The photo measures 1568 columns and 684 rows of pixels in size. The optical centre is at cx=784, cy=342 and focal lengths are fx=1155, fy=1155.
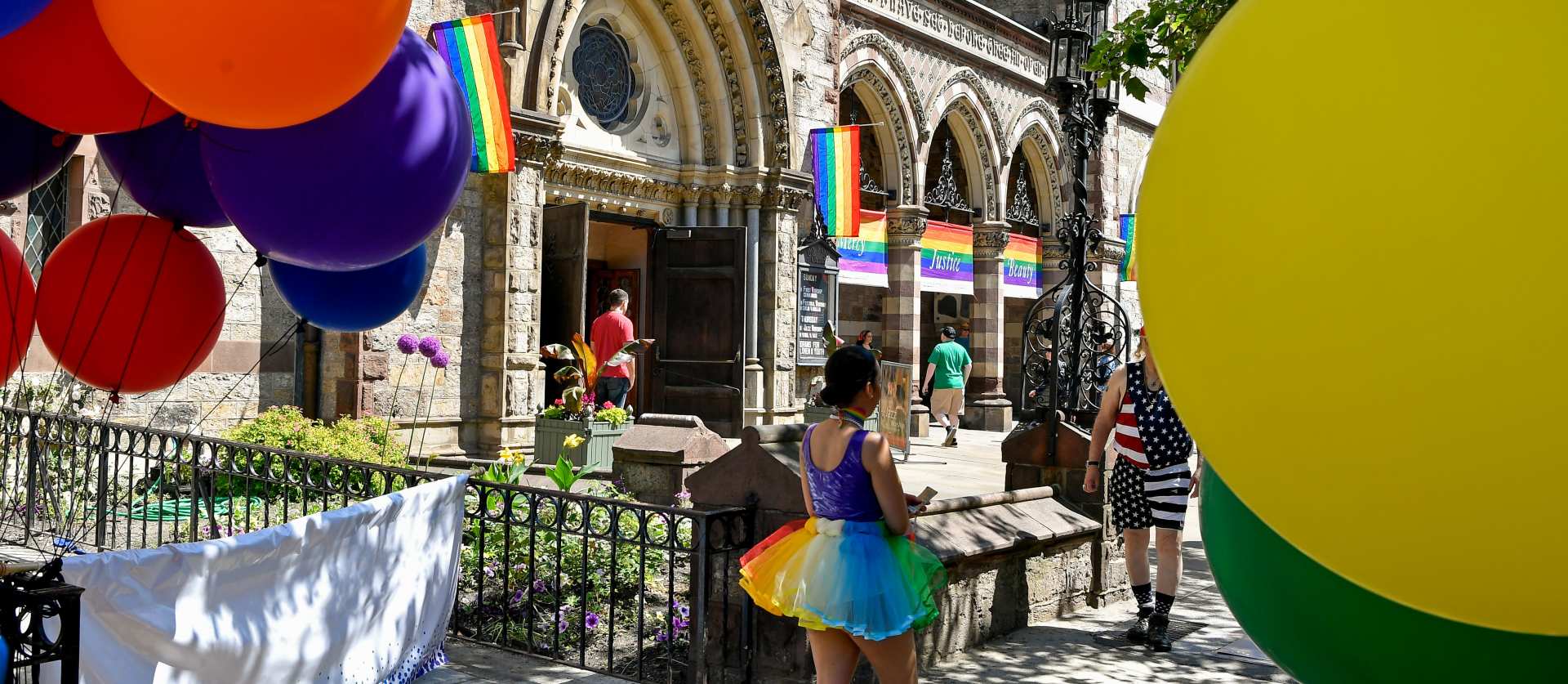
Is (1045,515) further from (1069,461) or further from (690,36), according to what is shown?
(690,36)

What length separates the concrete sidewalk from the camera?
5.35 metres

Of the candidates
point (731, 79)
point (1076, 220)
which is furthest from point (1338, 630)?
point (731, 79)

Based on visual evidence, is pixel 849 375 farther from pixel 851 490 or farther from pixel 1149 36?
pixel 1149 36

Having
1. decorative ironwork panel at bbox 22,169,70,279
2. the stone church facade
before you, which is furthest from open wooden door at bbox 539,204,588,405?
decorative ironwork panel at bbox 22,169,70,279

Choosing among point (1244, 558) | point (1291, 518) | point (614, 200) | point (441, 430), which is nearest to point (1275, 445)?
point (1291, 518)

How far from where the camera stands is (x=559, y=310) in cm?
1299

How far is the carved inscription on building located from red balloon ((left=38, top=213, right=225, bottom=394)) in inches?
558

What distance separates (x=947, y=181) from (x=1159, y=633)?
49.7 feet

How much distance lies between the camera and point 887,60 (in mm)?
17688

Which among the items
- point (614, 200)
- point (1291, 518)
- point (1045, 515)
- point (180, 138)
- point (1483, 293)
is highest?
point (614, 200)

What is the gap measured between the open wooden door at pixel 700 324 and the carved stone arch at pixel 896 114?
14.5 feet

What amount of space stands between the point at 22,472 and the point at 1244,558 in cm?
881

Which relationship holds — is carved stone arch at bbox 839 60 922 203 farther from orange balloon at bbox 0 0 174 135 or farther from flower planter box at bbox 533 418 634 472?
orange balloon at bbox 0 0 174 135

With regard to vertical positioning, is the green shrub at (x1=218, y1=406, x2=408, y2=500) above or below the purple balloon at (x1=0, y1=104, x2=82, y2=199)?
below
